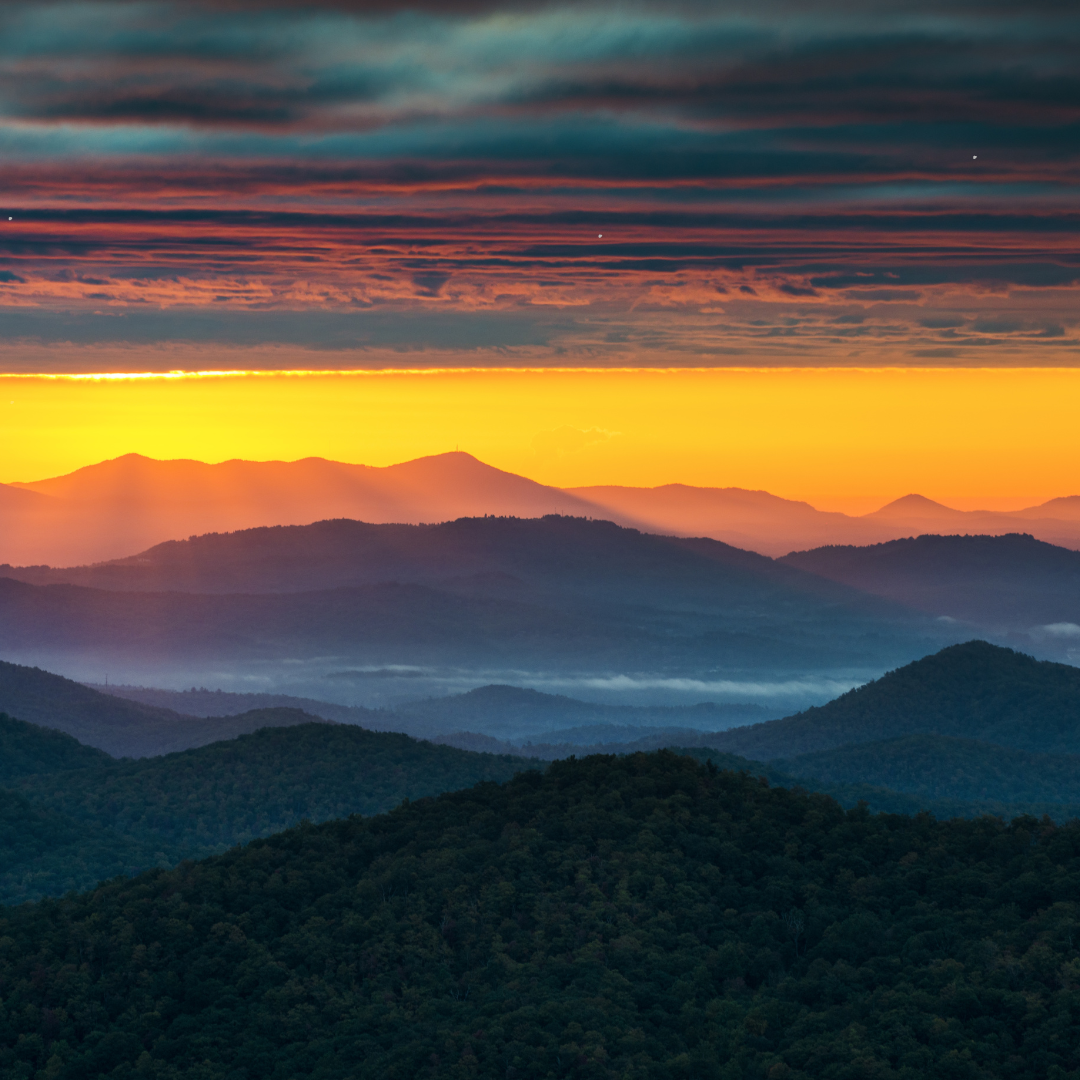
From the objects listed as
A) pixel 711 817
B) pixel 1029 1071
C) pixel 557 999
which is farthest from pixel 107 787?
pixel 1029 1071

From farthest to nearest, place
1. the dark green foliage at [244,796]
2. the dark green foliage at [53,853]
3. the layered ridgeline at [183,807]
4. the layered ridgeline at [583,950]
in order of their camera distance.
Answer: the dark green foliage at [244,796]
the layered ridgeline at [183,807]
the dark green foliage at [53,853]
the layered ridgeline at [583,950]

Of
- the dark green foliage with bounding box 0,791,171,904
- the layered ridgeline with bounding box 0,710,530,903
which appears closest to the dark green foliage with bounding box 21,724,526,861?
the layered ridgeline with bounding box 0,710,530,903

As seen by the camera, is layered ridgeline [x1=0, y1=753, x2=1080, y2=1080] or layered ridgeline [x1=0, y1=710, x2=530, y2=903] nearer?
layered ridgeline [x1=0, y1=753, x2=1080, y2=1080]

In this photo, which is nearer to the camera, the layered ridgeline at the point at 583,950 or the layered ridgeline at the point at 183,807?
the layered ridgeline at the point at 583,950

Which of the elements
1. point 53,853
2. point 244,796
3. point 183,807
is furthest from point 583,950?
point 244,796

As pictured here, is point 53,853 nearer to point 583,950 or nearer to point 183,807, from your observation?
point 183,807

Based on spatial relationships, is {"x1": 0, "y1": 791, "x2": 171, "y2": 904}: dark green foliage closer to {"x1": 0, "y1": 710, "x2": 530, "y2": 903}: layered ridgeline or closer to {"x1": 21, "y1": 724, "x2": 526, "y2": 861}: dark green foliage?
{"x1": 0, "y1": 710, "x2": 530, "y2": 903}: layered ridgeline

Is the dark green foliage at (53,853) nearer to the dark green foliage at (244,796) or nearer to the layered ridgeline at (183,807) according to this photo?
the layered ridgeline at (183,807)

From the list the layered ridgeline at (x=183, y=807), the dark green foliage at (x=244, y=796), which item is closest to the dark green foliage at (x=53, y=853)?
the layered ridgeline at (x=183, y=807)

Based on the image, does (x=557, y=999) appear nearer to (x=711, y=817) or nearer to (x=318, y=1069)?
(x=318, y=1069)
